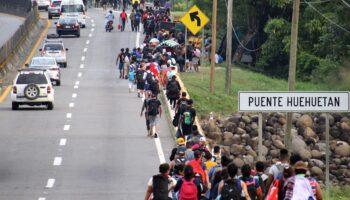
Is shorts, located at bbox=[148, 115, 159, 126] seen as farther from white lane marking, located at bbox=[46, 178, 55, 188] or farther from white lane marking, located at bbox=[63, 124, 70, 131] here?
white lane marking, located at bbox=[46, 178, 55, 188]

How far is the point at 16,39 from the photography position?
69.0 meters

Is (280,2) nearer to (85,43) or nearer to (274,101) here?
(85,43)

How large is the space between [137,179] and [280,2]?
3916 centimetres

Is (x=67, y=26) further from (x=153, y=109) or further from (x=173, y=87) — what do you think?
(x=153, y=109)

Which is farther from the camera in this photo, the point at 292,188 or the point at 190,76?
the point at 190,76

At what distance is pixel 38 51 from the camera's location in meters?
71.8

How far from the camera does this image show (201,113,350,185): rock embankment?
4483 cm

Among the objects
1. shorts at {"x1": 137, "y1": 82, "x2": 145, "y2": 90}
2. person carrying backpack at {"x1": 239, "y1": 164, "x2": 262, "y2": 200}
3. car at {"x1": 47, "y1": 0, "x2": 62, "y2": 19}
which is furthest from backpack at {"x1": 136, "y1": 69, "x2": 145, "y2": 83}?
car at {"x1": 47, "y1": 0, "x2": 62, "y2": 19}

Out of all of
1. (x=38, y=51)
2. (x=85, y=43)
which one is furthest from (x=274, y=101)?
(x=85, y=43)

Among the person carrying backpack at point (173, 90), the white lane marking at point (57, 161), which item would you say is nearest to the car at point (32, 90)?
the person carrying backpack at point (173, 90)

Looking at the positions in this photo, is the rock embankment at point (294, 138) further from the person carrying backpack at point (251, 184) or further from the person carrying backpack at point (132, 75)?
the person carrying backpack at point (251, 184)

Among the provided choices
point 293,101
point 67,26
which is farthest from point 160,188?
point 67,26

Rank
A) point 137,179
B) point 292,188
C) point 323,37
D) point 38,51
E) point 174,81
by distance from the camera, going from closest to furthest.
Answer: point 292,188, point 137,179, point 174,81, point 323,37, point 38,51

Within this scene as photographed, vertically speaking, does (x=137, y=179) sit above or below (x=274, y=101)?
below
